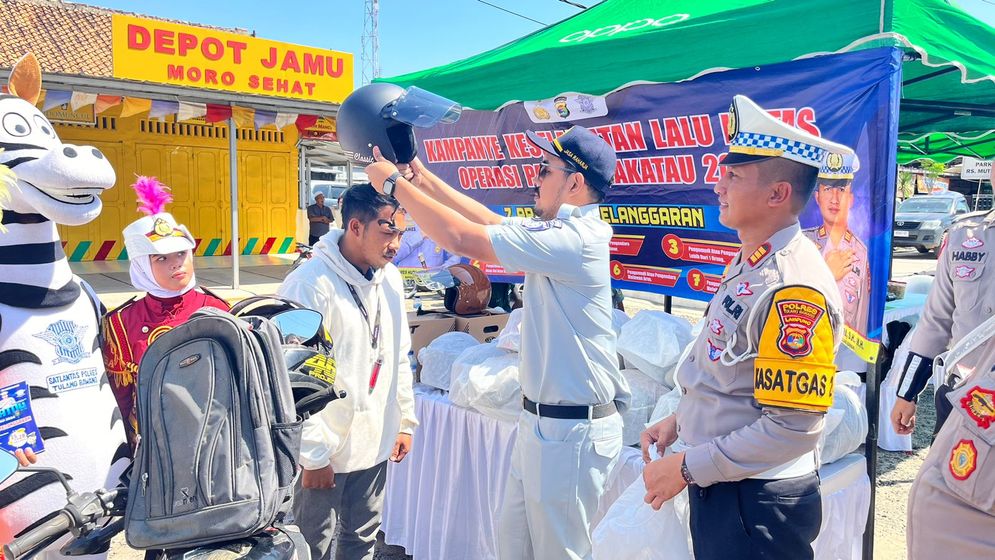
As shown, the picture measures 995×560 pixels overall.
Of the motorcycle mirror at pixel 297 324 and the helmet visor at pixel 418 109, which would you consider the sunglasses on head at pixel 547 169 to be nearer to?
the helmet visor at pixel 418 109

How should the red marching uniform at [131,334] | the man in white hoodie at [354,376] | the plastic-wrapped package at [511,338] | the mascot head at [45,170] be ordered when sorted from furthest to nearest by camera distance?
the plastic-wrapped package at [511,338], the red marching uniform at [131,334], the man in white hoodie at [354,376], the mascot head at [45,170]

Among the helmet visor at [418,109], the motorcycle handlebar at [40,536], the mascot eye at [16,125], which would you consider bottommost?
the motorcycle handlebar at [40,536]

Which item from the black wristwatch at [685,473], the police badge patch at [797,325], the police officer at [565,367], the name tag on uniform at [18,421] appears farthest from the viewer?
the police officer at [565,367]

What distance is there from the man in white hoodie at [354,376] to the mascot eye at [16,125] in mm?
928

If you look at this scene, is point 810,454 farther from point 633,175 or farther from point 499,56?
point 499,56

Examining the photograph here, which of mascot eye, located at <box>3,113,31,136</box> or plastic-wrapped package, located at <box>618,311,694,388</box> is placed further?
plastic-wrapped package, located at <box>618,311,694,388</box>

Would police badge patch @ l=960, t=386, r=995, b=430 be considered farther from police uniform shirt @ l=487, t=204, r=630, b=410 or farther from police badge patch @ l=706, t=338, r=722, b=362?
police uniform shirt @ l=487, t=204, r=630, b=410

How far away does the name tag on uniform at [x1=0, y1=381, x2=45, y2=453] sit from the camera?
1.91 metres

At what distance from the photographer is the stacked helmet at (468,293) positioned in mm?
4520

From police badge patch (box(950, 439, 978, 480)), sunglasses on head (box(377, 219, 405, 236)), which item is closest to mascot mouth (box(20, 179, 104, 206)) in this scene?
sunglasses on head (box(377, 219, 405, 236))

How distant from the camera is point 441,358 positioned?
3.77 meters

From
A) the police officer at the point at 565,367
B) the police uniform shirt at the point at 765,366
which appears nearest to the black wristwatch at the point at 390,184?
the police officer at the point at 565,367

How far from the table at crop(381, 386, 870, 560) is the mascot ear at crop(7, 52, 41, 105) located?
229 cm

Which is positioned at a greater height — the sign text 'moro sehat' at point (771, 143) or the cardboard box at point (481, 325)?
the sign text 'moro sehat' at point (771, 143)
